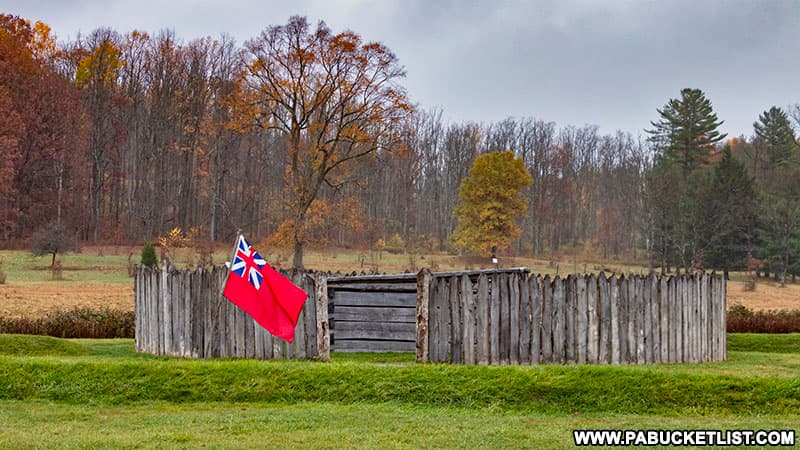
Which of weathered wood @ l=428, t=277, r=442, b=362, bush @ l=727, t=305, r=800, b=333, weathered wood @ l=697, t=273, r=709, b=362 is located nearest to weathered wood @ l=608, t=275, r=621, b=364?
weathered wood @ l=697, t=273, r=709, b=362

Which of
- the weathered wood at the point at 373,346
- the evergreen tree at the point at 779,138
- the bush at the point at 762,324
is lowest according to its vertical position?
the bush at the point at 762,324

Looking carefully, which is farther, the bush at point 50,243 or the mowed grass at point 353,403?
the bush at point 50,243

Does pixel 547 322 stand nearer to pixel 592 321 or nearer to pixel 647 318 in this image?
pixel 592 321

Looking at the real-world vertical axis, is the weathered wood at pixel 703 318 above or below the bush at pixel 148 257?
below

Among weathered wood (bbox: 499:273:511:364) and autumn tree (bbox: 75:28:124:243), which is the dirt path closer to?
weathered wood (bbox: 499:273:511:364)

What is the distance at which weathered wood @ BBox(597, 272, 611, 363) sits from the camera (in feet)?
49.8

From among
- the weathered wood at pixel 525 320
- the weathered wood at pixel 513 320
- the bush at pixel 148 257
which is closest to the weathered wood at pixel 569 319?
the weathered wood at pixel 525 320

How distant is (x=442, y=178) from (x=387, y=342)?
69.4m

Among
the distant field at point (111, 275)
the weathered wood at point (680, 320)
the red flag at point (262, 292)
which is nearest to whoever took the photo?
the red flag at point (262, 292)

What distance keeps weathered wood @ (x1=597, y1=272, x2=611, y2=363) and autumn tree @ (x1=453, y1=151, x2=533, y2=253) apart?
46.4m

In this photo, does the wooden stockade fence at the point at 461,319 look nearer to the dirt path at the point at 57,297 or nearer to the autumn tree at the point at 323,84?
the dirt path at the point at 57,297

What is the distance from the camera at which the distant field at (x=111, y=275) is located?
27062 millimetres

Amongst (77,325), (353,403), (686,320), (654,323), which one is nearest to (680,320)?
(686,320)

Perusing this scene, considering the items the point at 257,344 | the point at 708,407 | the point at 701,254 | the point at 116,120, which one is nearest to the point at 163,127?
the point at 116,120
